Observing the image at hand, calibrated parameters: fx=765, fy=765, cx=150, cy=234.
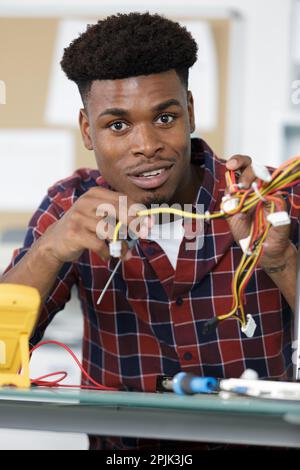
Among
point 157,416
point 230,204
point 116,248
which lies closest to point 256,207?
point 230,204

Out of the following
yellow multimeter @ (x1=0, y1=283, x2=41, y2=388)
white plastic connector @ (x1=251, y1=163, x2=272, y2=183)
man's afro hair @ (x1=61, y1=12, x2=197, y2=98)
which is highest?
man's afro hair @ (x1=61, y1=12, x2=197, y2=98)

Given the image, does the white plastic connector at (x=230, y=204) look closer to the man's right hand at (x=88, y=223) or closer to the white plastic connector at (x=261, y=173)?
the white plastic connector at (x=261, y=173)

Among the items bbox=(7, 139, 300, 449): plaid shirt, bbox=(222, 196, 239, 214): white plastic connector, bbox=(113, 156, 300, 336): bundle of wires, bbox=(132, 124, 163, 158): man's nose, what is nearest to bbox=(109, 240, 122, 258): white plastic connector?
bbox=(113, 156, 300, 336): bundle of wires

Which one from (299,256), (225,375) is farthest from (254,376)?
(225,375)

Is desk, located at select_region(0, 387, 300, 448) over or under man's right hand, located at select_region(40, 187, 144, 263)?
under

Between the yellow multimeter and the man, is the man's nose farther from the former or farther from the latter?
the yellow multimeter

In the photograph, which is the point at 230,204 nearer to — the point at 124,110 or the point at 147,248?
the point at 124,110

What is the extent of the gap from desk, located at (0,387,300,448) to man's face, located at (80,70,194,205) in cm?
40

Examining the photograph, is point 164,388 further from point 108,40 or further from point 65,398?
point 108,40

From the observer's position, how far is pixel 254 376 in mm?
795

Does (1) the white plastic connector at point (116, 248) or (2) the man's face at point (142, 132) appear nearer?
(1) the white plastic connector at point (116, 248)

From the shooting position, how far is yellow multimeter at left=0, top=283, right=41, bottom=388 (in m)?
0.86

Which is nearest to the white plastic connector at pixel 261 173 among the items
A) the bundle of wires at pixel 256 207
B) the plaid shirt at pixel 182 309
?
the bundle of wires at pixel 256 207

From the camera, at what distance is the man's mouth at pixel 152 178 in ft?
3.59
